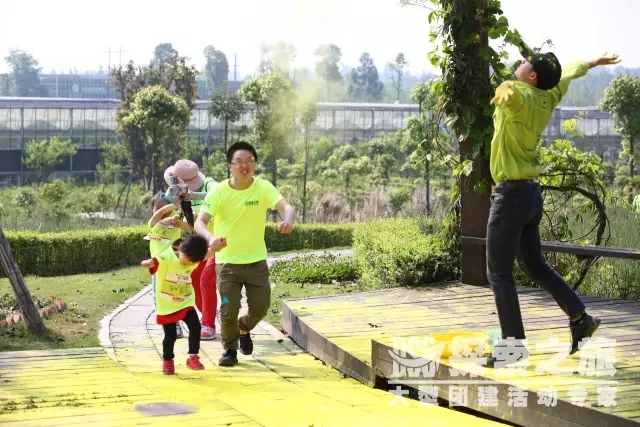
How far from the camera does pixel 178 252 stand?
6.17 m

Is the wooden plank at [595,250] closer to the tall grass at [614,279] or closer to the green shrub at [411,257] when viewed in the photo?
the tall grass at [614,279]

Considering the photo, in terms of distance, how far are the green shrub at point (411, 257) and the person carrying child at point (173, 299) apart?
295cm

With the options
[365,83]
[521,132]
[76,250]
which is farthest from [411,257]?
[365,83]

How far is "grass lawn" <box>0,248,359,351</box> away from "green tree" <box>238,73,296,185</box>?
910cm

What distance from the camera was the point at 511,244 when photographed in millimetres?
5113

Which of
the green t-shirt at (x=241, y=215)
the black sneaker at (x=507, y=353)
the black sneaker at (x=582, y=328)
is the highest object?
the green t-shirt at (x=241, y=215)

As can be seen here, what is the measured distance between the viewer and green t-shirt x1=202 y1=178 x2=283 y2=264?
6.23 metres

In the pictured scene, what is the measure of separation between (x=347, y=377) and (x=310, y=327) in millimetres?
884

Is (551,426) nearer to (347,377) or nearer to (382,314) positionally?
(347,377)

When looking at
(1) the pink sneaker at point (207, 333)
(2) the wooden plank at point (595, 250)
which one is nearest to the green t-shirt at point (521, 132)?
(2) the wooden plank at point (595, 250)

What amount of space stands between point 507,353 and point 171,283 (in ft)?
7.31

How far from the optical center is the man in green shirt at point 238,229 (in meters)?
6.24

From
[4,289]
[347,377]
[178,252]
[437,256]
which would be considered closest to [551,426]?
[347,377]

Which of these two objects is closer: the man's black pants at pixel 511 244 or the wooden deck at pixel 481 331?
the wooden deck at pixel 481 331
